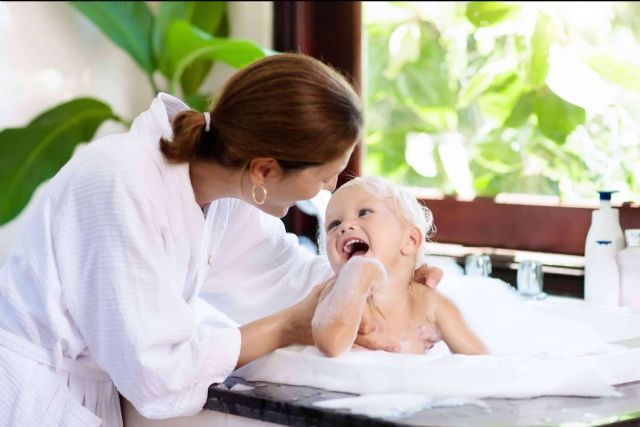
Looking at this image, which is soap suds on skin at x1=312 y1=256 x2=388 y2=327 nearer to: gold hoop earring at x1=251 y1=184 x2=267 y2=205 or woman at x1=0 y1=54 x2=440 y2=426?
woman at x1=0 y1=54 x2=440 y2=426

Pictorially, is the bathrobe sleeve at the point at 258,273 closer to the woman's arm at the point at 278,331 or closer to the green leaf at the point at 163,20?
the woman's arm at the point at 278,331

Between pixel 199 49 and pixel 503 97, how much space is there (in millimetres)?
804

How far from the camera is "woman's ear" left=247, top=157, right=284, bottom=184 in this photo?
175 cm

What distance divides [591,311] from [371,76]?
38.8 inches

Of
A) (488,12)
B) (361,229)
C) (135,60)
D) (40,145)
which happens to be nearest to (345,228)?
(361,229)

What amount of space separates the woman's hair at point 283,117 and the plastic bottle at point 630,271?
0.87 metres

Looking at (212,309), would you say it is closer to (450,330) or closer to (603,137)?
(450,330)

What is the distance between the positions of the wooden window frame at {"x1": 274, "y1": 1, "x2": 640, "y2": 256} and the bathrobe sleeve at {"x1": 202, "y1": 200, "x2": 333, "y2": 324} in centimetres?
69

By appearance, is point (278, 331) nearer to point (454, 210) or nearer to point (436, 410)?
point (436, 410)

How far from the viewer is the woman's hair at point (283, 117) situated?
1.70m

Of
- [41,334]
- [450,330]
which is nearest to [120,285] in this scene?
[41,334]

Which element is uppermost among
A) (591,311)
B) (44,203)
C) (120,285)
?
(44,203)

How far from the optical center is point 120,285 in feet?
5.49

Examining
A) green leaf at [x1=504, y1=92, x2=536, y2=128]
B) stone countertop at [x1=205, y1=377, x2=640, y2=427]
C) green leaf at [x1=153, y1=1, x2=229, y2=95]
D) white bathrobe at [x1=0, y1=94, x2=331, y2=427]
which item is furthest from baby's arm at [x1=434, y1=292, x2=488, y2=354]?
green leaf at [x1=153, y1=1, x2=229, y2=95]
